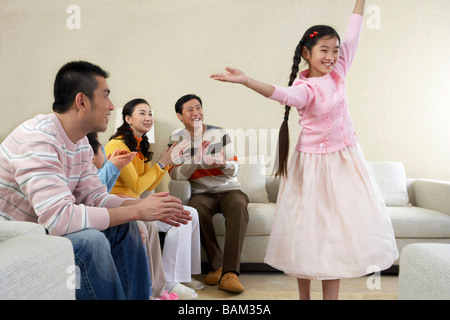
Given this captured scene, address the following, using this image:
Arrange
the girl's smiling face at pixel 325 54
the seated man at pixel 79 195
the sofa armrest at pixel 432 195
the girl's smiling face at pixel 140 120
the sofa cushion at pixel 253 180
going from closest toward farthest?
the seated man at pixel 79 195
the girl's smiling face at pixel 325 54
the girl's smiling face at pixel 140 120
the sofa armrest at pixel 432 195
the sofa cushion at pixel 253 180

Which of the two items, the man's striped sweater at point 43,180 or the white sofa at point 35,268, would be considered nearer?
the white sofa at point 35,268

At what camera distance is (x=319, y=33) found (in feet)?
5.24

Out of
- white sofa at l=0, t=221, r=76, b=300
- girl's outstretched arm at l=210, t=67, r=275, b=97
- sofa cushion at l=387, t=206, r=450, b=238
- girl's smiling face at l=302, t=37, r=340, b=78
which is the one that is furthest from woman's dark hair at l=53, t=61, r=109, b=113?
sofa cushion at l=387, t=206, r=450, b=238

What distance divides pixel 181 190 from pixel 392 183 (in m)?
1.64

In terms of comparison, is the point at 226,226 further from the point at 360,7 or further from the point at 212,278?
the point at 360,7

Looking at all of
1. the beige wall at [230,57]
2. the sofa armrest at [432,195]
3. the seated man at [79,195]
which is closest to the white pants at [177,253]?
Answer: the seated man at [79,195]

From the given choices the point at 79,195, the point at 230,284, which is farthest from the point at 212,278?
the point at 79,195

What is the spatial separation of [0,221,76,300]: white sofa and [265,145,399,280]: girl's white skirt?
937 millimetres

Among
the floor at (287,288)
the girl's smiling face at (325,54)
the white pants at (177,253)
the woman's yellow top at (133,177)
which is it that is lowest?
the floor at (287,288)

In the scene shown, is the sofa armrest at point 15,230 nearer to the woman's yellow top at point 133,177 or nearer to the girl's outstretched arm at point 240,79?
the girl's outstretched arm at point 240,79

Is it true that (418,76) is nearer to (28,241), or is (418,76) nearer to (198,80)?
(198,80)

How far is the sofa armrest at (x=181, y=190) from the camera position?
2.50 metres

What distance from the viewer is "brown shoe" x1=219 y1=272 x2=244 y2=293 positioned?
6.69 ft
